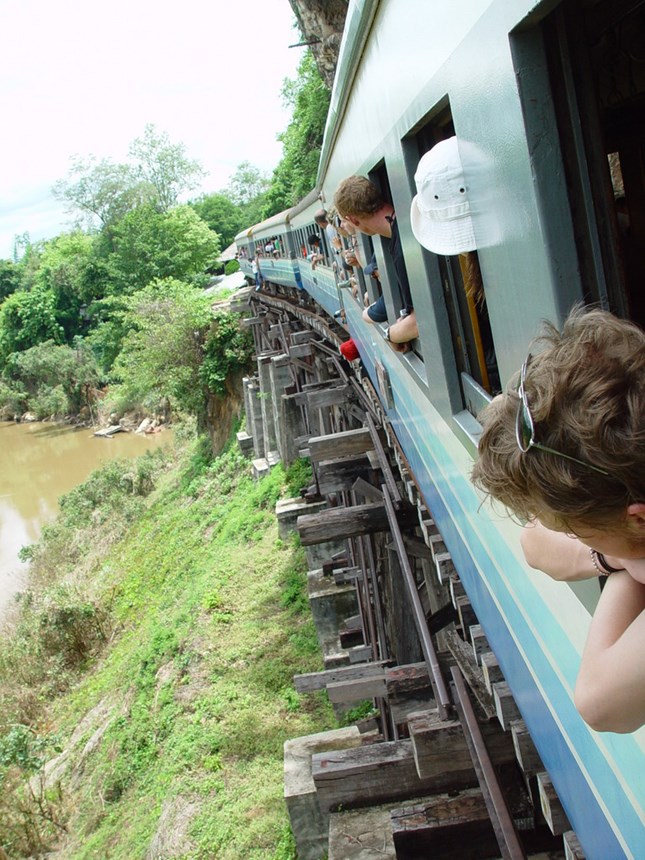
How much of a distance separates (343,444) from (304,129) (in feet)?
88.7

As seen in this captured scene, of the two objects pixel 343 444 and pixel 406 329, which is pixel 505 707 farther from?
pixel 343 444

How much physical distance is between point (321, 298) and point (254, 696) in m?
4.93

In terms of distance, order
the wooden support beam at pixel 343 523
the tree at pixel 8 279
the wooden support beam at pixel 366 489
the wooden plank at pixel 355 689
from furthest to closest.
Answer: the tree at pixel 8 279
the wooden support beam at pixel 366 489
the wooden support beam at pixel 343 523
the wooden plank at pixel 355 689

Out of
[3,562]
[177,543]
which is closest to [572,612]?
[177,543]

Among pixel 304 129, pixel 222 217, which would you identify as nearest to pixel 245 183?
pixel 222 217

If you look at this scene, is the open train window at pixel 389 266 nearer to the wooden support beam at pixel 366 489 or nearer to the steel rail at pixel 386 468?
the steel rail at pixel 386 468

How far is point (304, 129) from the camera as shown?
31219 millimetres

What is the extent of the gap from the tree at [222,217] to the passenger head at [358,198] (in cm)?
6467

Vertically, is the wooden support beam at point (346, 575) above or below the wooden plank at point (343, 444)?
below

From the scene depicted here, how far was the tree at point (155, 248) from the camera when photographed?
48.3 meters

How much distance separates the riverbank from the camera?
9.16 m

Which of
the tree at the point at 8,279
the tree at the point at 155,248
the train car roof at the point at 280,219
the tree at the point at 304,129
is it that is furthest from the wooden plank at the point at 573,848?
the tree at the point at 8,279

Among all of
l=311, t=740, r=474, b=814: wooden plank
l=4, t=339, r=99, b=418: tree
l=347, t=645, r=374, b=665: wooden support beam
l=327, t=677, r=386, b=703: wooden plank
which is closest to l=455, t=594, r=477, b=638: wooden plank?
l=311, t=740, r=474, b=814: wooden plank

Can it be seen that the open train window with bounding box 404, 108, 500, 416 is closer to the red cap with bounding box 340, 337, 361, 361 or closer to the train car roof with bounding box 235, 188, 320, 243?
the red cap with bounding box 340, 337, 361, 361
